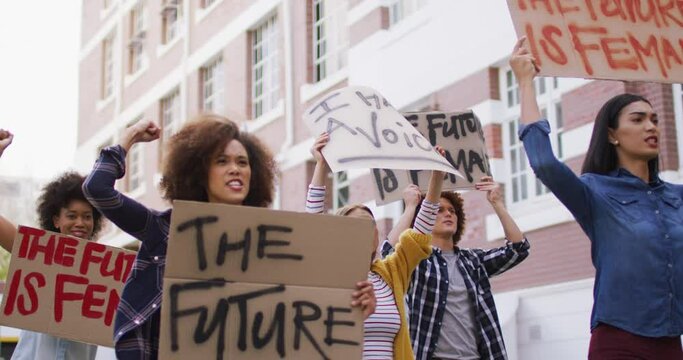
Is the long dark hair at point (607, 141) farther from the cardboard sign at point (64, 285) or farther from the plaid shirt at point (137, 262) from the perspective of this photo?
the cardboard sign at point (64, 285)

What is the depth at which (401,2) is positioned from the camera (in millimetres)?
15094

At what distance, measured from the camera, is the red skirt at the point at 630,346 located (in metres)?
4.27

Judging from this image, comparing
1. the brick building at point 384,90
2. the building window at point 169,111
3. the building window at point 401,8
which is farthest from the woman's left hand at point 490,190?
the building window at point 169,111

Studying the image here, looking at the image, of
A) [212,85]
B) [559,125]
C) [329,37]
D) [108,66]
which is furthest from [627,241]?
[108,66]

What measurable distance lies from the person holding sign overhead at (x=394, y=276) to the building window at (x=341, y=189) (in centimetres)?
1053

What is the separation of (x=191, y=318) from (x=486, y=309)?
2.56 meters

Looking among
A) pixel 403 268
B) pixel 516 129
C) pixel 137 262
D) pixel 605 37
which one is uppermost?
pixel 516 129

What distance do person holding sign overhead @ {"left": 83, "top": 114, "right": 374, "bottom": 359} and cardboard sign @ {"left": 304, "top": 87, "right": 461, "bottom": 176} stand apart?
13.4 inches

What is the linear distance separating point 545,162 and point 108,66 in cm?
2242

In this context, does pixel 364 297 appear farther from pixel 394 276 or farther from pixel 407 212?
pixel 407 212

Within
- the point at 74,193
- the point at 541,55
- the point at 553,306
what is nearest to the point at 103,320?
the point at 74,193

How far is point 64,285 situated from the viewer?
5.96 m

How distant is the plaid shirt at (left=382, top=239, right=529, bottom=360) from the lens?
5898 mm

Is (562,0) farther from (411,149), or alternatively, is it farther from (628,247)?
(628,247)
